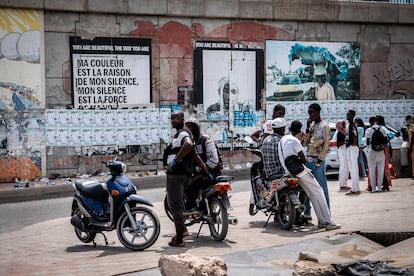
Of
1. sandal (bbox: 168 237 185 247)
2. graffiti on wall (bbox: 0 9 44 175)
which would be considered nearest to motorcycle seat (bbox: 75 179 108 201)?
sandal (bbox: 168 237 185 247)

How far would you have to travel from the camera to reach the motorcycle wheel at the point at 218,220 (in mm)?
10227

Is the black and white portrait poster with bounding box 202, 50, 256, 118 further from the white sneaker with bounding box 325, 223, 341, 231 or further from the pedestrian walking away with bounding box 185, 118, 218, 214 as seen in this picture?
the white sneaker with bounding box 325, 223, 341, 231

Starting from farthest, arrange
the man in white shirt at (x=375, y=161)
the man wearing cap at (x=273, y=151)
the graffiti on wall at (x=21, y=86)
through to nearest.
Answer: the graffiti on wall at (x=21, y=86)
the man in white shirt at (x=375, y=161)
the man wearing cap at (x=273, y=151)

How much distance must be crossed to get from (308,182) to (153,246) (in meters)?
2.47

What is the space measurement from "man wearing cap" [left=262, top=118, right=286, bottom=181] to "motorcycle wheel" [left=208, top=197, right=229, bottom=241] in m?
1.40

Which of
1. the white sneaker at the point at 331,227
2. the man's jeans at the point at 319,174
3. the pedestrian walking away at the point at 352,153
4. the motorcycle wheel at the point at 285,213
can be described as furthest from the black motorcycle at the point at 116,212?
the pedestrian walking away at the point at 352,153

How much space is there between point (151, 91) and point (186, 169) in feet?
37.9

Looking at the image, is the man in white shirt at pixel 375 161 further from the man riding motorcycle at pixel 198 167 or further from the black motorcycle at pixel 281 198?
the man riding motorcycle at pixel 198 167

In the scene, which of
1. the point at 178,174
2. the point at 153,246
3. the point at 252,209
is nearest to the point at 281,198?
the point at 252,209

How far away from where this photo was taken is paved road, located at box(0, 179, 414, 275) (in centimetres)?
901

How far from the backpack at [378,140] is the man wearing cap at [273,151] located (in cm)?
449

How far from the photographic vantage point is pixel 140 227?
387 inches

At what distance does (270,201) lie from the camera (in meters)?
11.6

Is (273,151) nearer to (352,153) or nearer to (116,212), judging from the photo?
(116,212)
